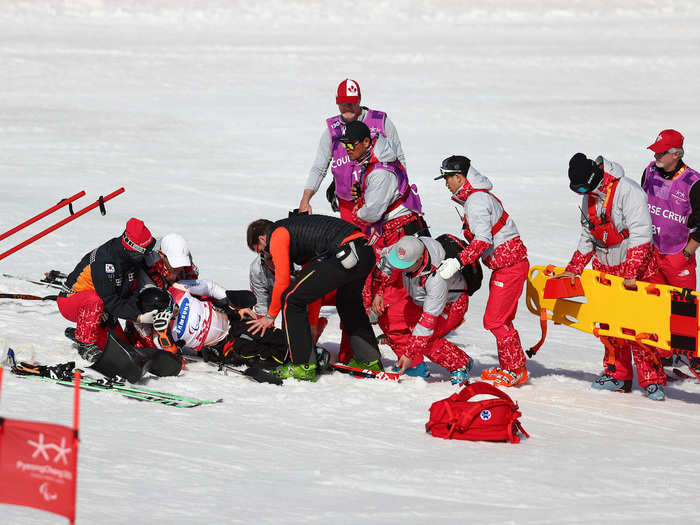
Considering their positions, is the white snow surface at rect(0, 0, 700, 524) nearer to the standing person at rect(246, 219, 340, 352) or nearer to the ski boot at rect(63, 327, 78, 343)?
the ski boot at rect(63, 327, 78, 343)

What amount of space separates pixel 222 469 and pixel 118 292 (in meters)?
2.49

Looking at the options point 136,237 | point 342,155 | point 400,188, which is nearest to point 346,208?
point 342,155

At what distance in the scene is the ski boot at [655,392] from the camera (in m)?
7.70

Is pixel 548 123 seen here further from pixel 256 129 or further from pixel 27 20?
pixel 27 20

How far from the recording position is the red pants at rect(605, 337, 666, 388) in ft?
25.4

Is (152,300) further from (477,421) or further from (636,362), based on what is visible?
(636,362)

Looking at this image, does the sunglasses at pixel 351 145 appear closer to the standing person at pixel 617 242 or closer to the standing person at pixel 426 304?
the standing person at pixel 426 304

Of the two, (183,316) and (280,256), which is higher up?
(280,256)

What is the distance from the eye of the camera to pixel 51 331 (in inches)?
325

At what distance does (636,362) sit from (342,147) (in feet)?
9.61

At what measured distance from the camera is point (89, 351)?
748cm

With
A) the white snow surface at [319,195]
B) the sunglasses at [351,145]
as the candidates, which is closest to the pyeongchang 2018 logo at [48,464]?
the white snow surface at [319,195]

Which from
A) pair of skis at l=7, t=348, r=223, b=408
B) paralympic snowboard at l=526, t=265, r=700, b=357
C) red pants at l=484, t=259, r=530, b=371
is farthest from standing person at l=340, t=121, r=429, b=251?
pair of skis at l=7, t=348, r=223, b=408

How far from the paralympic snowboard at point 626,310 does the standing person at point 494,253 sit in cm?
30
